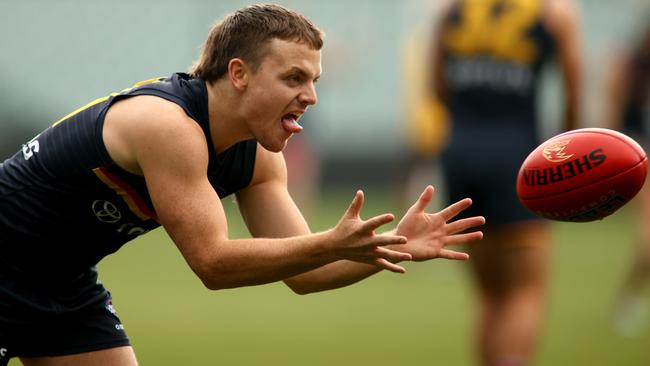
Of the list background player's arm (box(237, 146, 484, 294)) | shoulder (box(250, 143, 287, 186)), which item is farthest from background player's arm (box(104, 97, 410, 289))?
shoulder (box(250, 143, 287, 186))

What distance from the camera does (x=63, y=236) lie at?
4.50 metres

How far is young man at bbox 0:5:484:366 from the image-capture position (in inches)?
161

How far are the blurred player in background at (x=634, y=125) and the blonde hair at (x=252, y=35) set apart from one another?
581cm

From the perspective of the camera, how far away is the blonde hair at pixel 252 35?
4.32m

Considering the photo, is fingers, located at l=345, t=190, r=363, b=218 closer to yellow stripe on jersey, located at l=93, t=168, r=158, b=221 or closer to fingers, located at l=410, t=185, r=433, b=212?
fingers, located at l=410, t=185, r=433, b=212

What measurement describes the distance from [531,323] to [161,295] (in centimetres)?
565

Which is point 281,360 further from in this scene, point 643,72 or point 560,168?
point 643,72

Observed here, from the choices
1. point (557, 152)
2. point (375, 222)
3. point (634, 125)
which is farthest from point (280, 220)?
point (634, 125)

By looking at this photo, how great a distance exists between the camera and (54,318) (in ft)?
15.3

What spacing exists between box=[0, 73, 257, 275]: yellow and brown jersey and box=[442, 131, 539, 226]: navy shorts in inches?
83.8

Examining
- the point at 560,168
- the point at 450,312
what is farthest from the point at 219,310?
the point at 560,168

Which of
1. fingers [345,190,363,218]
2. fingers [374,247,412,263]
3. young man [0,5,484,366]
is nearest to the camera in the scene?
fingers [345,190,363,218]

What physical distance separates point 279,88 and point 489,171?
2.46 metres

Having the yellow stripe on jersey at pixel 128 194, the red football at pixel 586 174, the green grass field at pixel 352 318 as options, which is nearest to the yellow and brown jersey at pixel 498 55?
the red football at pixel 586 174
